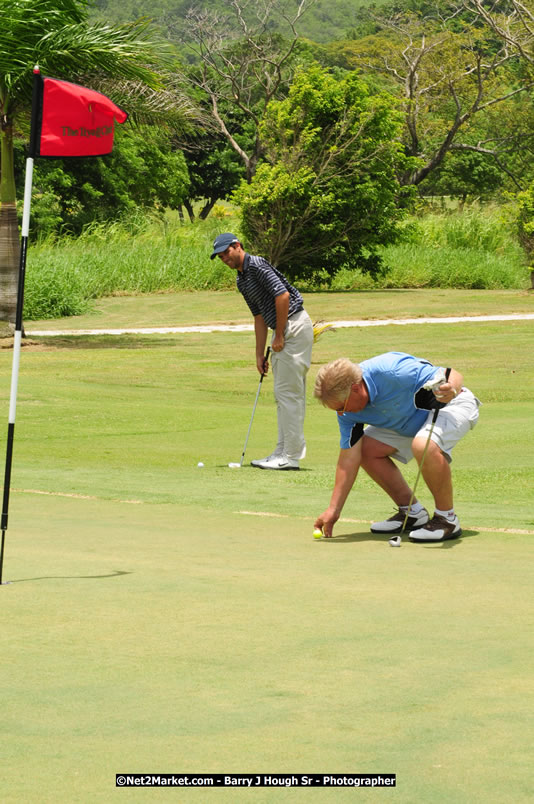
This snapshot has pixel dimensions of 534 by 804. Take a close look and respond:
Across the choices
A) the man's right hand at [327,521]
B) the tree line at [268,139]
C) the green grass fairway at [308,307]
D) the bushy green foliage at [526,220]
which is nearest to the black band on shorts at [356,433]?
the man's right hand at [327,521]

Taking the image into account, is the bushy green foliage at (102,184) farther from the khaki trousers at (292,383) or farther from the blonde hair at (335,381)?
the blonde hair at (335,381)

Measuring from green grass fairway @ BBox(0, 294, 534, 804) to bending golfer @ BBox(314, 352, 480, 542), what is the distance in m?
0.30

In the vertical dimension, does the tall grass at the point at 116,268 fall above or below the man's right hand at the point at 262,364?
below

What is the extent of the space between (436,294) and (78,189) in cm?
2415

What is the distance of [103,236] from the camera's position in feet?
132

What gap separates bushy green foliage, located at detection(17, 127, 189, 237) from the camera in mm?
50219

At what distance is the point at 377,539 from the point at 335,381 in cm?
114

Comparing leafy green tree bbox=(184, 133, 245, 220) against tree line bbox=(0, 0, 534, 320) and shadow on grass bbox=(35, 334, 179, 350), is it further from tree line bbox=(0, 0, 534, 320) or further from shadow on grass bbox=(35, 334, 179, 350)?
shadow on grass bbox=(35, 334, 179, 350)

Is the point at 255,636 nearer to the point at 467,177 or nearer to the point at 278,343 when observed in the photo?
the point at 278,343

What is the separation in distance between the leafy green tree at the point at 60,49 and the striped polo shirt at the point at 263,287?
33.9 feet

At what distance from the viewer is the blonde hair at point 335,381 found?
664cm

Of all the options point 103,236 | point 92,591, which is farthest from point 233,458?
point 103,236

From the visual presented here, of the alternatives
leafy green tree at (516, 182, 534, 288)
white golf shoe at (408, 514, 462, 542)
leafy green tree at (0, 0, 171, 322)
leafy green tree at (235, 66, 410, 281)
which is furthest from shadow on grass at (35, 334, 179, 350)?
white golf shoe at (408, 514, 462, 542)

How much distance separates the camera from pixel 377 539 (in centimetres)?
719
